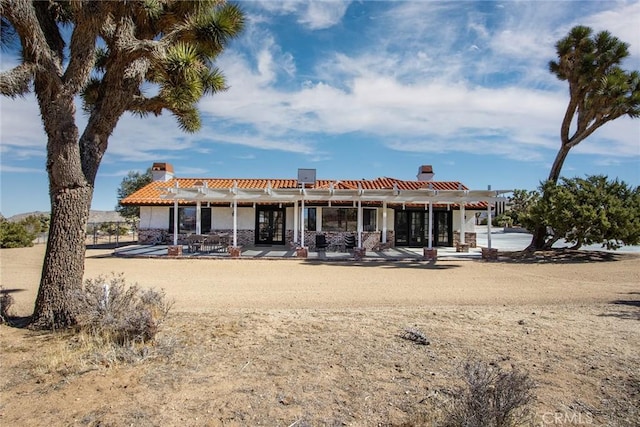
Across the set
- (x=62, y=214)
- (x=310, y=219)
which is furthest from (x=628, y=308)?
(x=310, y=219)

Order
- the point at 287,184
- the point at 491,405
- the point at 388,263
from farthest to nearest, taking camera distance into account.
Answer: the point at 287,184, the point at 388,263, the point at 491,405

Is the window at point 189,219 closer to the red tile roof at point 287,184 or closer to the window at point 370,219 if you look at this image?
the red tile roof at point 287,184

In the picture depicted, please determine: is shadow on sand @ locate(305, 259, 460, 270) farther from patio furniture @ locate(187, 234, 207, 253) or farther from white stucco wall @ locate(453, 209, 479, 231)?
white stucco wall @ locate(453, 209, 479, 231)

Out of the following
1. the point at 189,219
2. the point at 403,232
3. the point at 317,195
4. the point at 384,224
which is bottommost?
the point at 403,232

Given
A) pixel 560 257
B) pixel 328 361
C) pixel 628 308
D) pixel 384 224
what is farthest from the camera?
pixel 384 224

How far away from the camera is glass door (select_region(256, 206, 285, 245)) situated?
22.2 m

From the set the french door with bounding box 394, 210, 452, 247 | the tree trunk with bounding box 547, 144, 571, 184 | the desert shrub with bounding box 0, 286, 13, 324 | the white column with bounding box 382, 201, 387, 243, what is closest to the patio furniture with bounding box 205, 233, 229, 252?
the white column with bounding box 382, 201, 387, 243

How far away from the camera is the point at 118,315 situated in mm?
5113

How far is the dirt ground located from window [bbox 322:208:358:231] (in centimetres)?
1214

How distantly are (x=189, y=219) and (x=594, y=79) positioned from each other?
20.7 meters

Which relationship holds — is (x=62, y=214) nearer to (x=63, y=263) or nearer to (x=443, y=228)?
(x=63, y=263)

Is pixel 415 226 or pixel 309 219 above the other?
pixel 309 219

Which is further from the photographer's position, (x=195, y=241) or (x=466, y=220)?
(x=466, y=220)

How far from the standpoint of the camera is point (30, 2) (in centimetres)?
532
